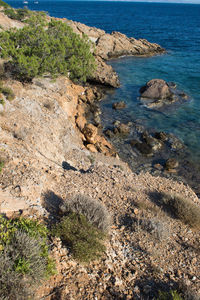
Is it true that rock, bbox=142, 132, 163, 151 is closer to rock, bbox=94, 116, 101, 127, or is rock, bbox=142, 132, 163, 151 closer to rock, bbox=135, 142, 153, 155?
rock, bbox=135, 142, 153, 155

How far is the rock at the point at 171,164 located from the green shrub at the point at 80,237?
9.75 m

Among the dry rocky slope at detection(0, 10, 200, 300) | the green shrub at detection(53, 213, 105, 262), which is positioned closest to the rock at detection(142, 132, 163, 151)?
the dry rocky slope at detection(0, 10, 200, 300)

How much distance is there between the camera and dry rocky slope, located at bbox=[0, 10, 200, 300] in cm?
488

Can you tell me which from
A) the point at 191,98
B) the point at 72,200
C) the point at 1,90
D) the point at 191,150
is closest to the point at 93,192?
the point at 72,200

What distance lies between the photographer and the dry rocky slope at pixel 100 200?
488cm

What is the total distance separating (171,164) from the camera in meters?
14.5

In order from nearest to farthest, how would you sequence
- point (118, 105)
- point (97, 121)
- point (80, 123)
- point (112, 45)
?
point (80, 123) < point (97, 121) < point (118, 105) < point (112, 45)

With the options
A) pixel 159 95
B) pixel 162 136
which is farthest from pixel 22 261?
pixel 159 95

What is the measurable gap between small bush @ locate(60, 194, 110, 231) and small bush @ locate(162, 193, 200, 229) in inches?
124

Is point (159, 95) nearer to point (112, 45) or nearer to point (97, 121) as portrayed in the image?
point (97, 121)

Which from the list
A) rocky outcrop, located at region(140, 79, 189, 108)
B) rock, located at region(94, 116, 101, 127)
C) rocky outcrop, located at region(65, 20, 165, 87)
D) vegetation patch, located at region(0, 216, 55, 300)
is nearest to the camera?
vegetation patch, located at region(0, 216, 55, 300)

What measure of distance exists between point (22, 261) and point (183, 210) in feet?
19.7

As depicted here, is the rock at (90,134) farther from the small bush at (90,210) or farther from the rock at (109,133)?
the small bush at (90,210)

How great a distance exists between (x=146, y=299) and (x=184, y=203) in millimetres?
4223
